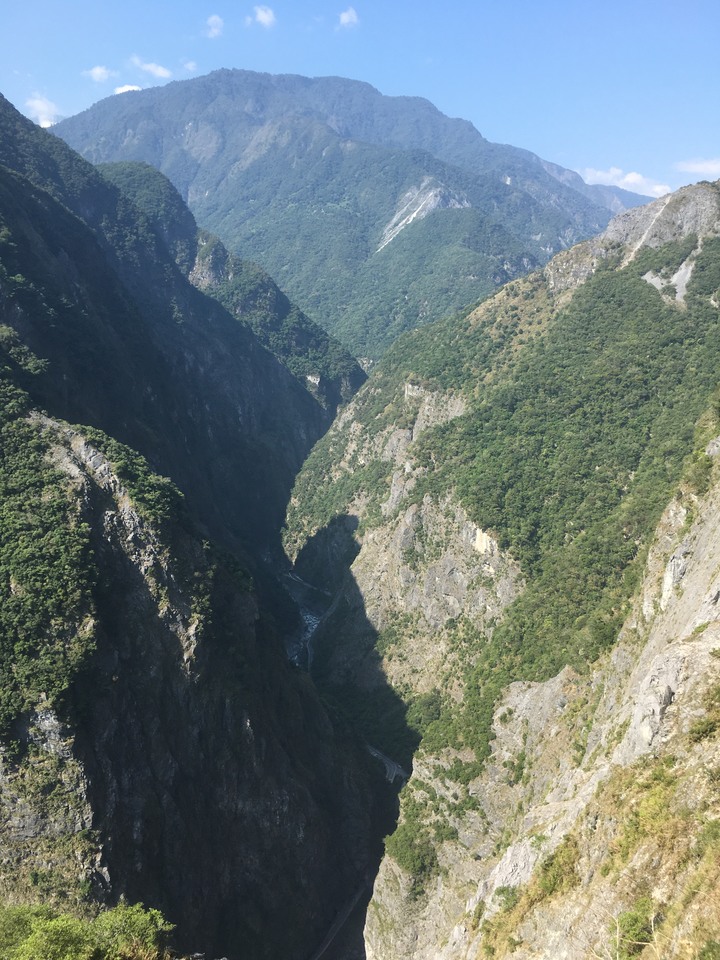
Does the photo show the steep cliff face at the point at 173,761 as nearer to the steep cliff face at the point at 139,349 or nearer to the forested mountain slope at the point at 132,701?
the forested mountain slope at the point at 132,701

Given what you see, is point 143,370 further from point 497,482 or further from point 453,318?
point 453,318

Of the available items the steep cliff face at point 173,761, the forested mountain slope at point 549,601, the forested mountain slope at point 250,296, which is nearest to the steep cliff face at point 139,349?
the forested mountain slope at point 250,296

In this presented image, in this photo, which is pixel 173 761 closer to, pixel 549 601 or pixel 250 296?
pixel 549 601

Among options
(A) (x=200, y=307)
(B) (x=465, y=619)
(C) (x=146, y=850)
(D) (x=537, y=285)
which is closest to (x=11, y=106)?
(A) (x=200, y=307)

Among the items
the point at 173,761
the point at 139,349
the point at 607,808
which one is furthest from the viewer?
the point at 139,349

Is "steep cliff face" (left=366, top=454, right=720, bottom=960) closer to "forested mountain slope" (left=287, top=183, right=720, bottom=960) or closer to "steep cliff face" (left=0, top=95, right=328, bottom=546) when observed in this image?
"forested mountain slope" (left=287, top=183, right=720, bottom=960)

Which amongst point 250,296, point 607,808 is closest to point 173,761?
point 607,808

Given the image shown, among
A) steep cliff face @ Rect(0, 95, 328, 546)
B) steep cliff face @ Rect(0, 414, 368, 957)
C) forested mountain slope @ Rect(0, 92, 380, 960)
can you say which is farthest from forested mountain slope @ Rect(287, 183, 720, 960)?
steep cliff face @ Rect(0, 95, 328, 546)
